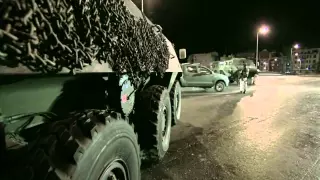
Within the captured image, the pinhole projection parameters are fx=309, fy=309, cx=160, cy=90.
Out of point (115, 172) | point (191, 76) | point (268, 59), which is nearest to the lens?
point (115, 172)

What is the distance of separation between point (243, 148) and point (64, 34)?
4973 millimetres

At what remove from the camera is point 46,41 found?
1.51m

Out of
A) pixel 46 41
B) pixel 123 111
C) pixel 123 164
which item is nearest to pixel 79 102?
pixel 123 111

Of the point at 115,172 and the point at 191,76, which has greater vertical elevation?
the point at 115,172

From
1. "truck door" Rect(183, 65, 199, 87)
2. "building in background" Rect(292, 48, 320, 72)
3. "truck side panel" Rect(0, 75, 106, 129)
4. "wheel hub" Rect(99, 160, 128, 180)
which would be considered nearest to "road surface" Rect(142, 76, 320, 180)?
"truck side panel" Rect(0, 75, 106, 129)

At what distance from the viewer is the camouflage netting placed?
1.32 metres

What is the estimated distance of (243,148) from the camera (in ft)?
19.4

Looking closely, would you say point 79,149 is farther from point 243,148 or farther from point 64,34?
point 243,148

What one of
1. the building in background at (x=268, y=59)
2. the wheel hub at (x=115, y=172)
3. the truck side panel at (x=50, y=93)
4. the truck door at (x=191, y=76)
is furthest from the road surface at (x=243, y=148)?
the building in background at (x=268, y=59)

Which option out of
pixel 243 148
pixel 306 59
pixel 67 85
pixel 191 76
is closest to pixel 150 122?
pixel 67 85

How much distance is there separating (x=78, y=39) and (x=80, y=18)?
0.45 feet

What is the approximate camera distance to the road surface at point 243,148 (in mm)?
4547

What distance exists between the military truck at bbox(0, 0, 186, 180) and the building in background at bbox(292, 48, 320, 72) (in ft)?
224

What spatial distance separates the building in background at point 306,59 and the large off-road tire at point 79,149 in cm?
6881
